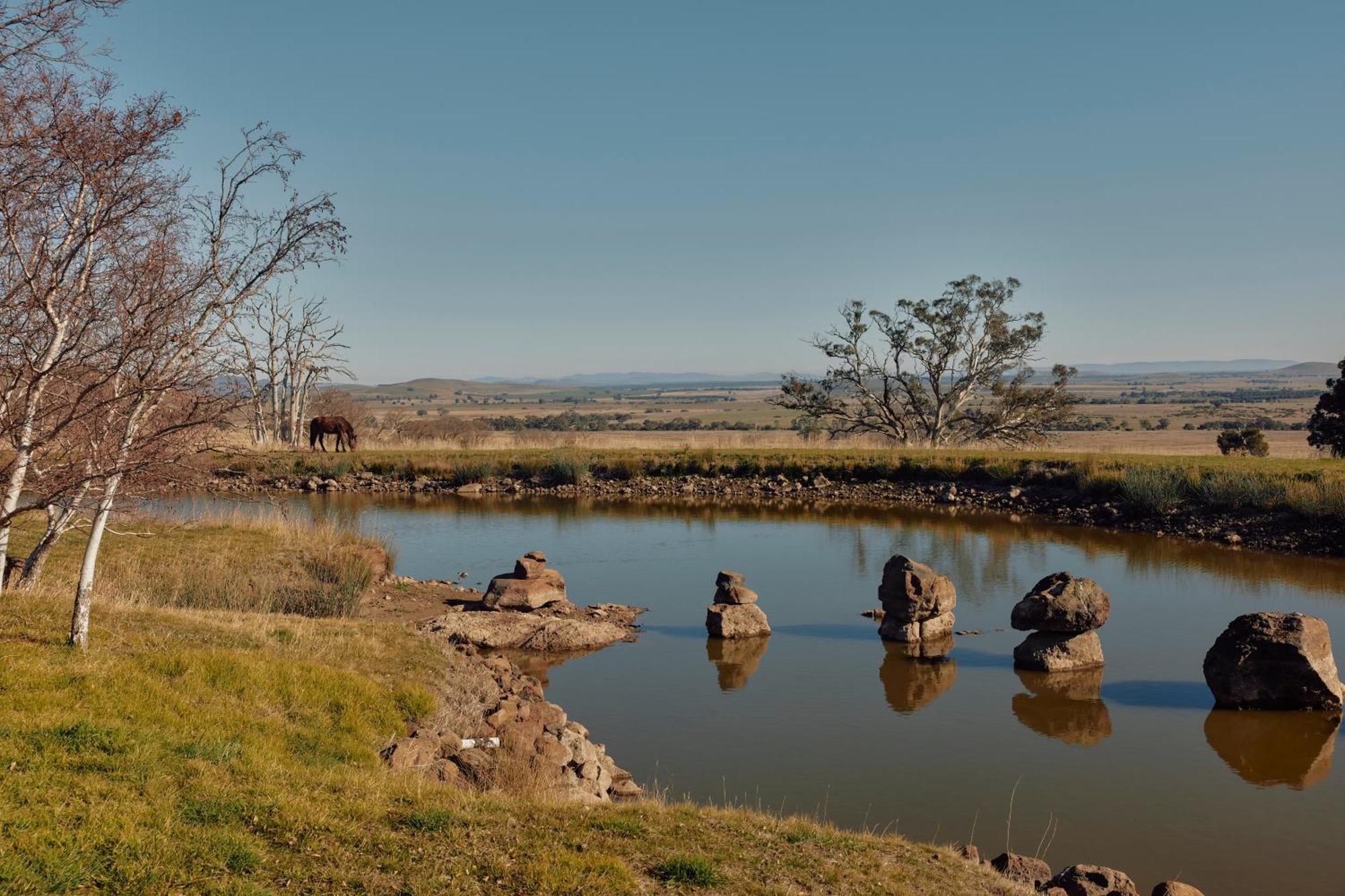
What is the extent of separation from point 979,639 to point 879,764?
709 cm

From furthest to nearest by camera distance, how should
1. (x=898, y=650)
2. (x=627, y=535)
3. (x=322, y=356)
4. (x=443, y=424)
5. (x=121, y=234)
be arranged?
(x=443, y=424), (x=322, y=356), (x=627, y=535), (x=898, y=650), (x=121, y=234)

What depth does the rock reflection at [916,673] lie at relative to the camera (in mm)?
15406

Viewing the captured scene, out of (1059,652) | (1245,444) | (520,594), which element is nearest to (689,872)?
(1059,652)

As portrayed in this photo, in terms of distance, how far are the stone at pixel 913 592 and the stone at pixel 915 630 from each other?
0.25 ft

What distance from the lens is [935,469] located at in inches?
1554

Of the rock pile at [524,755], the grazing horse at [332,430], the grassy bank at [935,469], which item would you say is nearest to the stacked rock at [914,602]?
the rock pile at [524,755]

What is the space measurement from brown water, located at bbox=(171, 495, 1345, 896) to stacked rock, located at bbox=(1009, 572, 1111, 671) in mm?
324

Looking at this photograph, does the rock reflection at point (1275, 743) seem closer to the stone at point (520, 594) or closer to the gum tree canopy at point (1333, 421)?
the stone at point (520, 594)

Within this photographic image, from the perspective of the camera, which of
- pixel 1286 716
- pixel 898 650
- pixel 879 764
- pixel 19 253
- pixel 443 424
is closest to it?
pixel 19 253

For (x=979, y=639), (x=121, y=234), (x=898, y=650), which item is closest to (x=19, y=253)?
(x=121, y=234)

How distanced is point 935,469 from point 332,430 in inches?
1036

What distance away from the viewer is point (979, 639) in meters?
19.0

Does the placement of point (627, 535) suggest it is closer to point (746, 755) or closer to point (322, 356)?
point (746, 755)

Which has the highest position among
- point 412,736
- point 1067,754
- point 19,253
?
point 19,253
